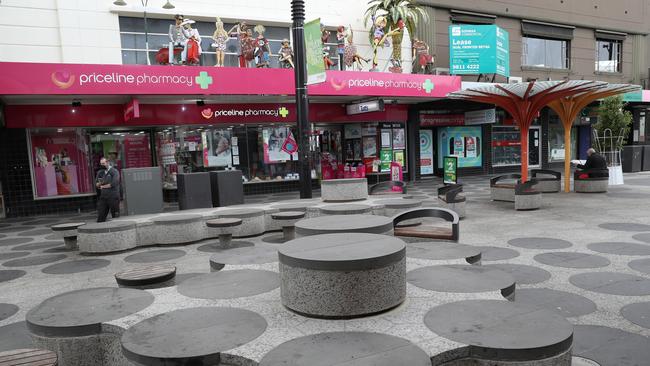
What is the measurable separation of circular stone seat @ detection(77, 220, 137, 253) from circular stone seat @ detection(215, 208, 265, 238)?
1.90 meters

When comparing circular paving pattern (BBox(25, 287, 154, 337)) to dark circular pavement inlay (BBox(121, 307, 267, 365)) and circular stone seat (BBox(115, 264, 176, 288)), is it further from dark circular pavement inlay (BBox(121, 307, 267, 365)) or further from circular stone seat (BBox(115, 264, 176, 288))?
dark circular pavement inlay (BBox(121, 307, 267, 365))

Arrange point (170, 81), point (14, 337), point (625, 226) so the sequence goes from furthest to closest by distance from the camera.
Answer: point (170, 81), point (625, 226), point (14, 337)

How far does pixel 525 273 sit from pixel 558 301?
3.71ft

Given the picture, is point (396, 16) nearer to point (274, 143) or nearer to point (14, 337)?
point (274, 143)

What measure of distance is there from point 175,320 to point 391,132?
56.9 ft

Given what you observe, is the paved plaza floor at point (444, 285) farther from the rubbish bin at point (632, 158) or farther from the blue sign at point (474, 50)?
the rubbish bin at point (632, 158)

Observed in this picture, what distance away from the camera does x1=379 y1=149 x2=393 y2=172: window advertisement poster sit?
64.6 feet

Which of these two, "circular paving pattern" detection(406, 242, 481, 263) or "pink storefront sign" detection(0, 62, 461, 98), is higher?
"pink storefront sign" detection(0, 62, 461, 98)

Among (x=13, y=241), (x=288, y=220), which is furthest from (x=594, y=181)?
(x=13, y=241)

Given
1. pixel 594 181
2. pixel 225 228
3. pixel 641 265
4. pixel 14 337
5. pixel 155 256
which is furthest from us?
pixel 594 181

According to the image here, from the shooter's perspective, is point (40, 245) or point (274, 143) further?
point (274, 143)

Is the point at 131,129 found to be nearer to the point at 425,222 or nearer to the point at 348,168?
the point at 348,168

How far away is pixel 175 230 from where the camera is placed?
8922 millimetres

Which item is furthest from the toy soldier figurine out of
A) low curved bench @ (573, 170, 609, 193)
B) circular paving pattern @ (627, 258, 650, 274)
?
A: low curved bench @ (573, 170, 609, 193)
